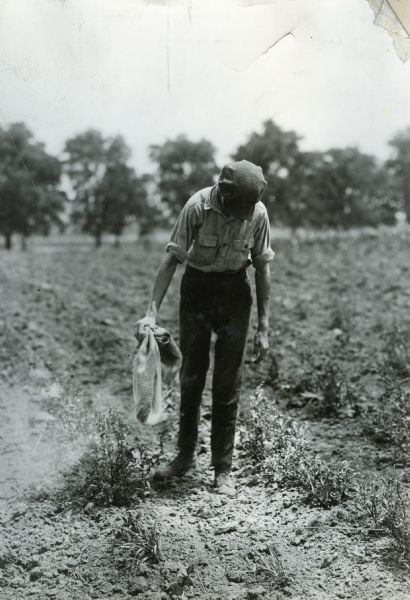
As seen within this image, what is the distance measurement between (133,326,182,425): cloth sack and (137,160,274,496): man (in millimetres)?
92

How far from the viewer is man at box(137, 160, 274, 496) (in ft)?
10.2

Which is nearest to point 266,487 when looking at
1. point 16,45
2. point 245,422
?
point 245,422

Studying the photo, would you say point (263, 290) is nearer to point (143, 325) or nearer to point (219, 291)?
point (219, 291)

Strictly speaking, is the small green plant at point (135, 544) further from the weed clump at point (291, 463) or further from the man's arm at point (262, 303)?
the man's arm at point (262, 303)


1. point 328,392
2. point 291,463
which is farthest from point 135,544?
point 328,392

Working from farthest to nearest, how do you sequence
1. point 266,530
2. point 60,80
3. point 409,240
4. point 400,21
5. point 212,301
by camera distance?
point 409,240
point 60,80
point 400,21
point 212,301
point 266,530

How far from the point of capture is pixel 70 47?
3678mm

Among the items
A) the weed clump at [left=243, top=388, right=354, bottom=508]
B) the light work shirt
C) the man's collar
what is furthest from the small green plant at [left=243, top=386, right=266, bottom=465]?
the man's collar

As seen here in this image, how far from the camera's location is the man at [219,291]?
310 cm

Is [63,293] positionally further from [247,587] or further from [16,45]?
[247,587]

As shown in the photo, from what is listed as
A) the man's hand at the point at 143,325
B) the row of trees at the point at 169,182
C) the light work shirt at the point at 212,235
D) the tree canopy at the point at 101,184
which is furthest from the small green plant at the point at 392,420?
the tree canopy at the point at 101,184

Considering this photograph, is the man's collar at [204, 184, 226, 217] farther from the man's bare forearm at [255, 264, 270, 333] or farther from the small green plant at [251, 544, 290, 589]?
the small green plant at [251, 544, 290, 589]

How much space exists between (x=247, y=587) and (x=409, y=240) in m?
Answer: 7.81

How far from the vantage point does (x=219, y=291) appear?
3305mm
